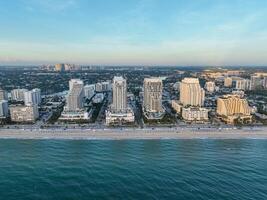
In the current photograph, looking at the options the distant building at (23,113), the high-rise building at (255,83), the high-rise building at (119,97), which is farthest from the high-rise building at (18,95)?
the high-rise building at (255,83)

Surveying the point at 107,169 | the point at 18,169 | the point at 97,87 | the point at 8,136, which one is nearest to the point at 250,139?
the point at 107,169

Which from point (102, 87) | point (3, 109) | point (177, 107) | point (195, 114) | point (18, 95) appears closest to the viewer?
point (195, 114)

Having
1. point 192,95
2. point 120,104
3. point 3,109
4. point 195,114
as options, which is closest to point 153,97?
point 120,104

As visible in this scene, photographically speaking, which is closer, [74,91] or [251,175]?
[251,175]

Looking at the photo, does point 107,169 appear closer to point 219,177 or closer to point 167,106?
point 219,177

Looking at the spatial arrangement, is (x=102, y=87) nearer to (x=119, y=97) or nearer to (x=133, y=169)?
(x=119, y=97)
